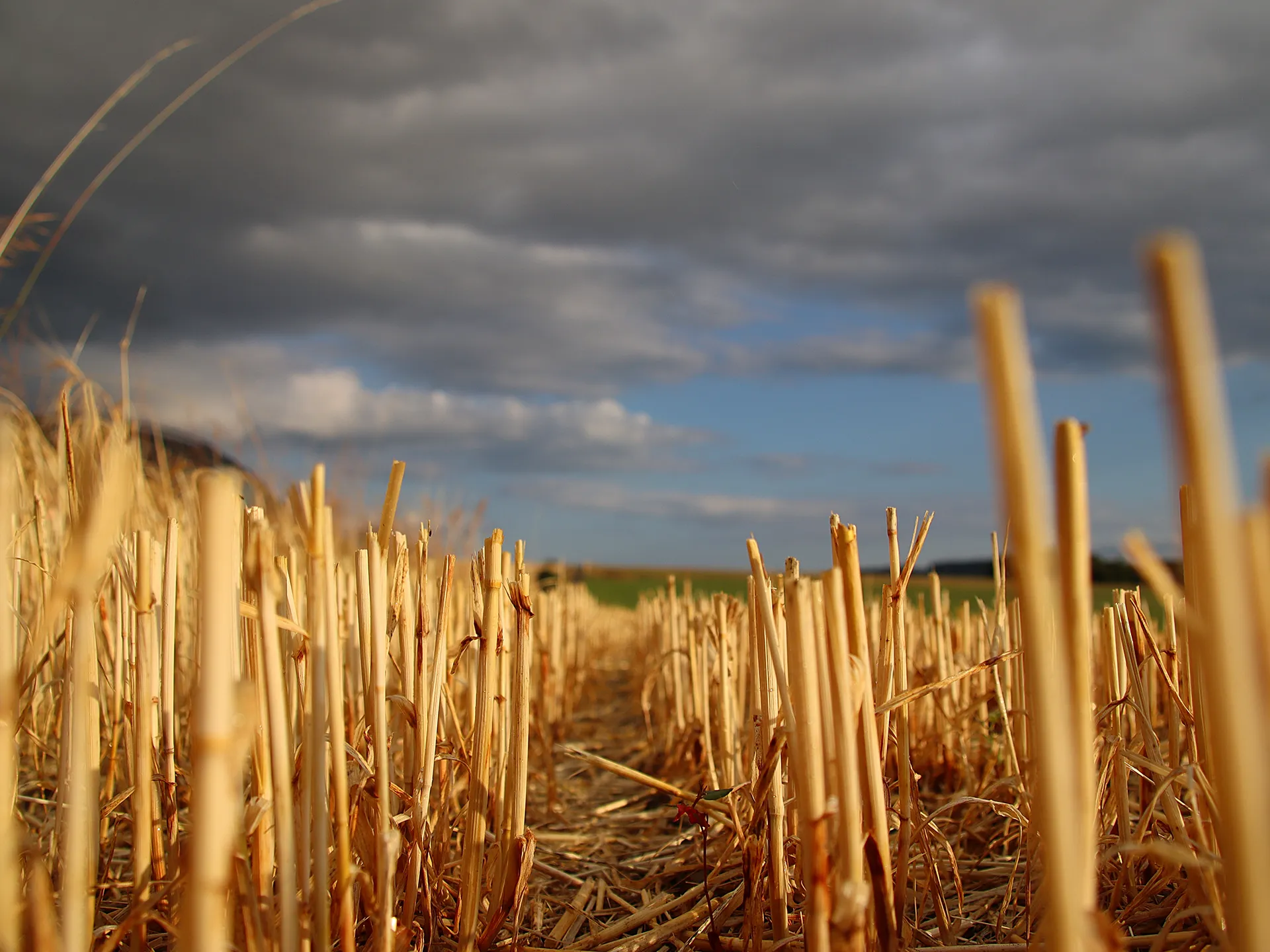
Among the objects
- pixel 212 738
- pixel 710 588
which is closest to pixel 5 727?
pixel 212 738

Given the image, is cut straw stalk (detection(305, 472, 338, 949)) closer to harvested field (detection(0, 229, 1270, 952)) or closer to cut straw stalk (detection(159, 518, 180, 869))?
harvested field (detection(0, 229, 1270, 952))

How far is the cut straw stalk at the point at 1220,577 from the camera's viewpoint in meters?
0.55

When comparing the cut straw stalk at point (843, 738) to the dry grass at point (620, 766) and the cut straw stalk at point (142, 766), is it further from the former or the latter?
the cut straw stalk at point (142, 766)

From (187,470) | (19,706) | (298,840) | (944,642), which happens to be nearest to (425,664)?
(298,840)

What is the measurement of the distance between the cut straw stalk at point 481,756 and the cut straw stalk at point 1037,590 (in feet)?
2.66

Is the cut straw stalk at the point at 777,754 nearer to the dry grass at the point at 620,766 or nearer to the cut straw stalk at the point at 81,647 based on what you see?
the dry grass at the point at 620,766

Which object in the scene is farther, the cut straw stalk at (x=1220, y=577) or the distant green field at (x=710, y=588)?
the distant green field at (x=710, y=588)

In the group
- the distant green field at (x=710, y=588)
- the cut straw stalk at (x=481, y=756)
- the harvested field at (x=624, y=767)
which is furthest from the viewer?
the distant green field at (x=710, y=588)

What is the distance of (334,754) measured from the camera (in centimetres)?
103

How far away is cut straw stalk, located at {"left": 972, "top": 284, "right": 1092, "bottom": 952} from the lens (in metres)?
0.61

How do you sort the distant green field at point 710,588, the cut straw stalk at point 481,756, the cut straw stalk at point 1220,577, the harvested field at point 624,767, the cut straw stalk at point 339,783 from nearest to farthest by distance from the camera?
the cut straw stalk at point 1220,577 < the harvested field at point 624,767 < the cut straw stalk at point 339,783 < the cut straw stalk at point 481,756 < the distant green field at point 710,588

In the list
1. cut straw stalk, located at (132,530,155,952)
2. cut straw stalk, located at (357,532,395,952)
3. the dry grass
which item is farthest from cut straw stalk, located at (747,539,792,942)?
cut straw stalk, located at (132,530,155,952)

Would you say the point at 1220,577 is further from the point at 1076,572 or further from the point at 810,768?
the point at 810,768

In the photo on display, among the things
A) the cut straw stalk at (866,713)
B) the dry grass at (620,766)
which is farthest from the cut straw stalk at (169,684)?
the cut straw stalk at (866,713)
